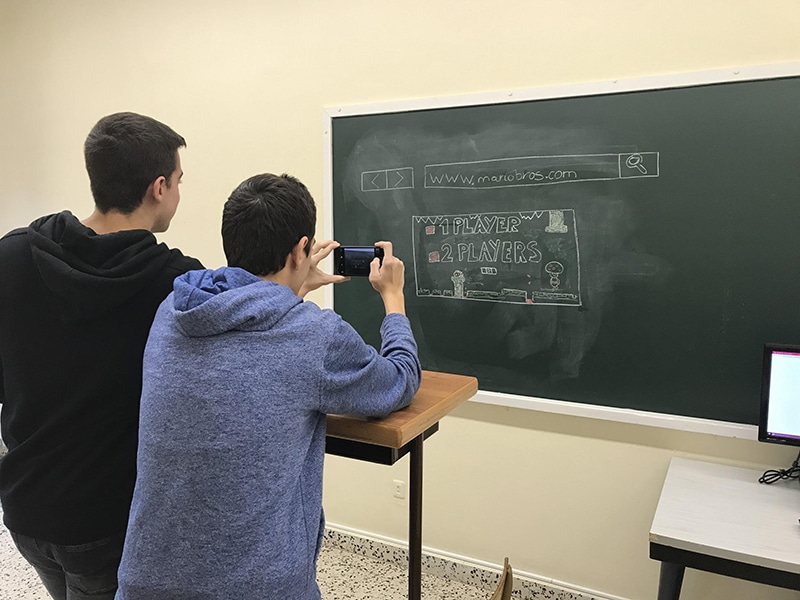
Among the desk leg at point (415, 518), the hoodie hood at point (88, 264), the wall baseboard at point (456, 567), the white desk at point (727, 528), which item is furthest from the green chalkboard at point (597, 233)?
the hoodie hood at point (88, 264)

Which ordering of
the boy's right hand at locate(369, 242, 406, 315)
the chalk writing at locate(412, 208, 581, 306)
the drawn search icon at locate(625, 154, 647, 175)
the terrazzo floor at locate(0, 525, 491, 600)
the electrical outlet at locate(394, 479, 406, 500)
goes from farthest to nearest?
1. the electrical outlet at locate(394, 479, 406, 500)
2. the terrazzo floor at locate(0, 525, 491, 600)
3. the chalk writing at locate(412, 208, 581, 306)
4. the drawn search icon at locate(625, 154, 647, 175)
5. the boy's right hand at locate(369, 242, 406, 315)

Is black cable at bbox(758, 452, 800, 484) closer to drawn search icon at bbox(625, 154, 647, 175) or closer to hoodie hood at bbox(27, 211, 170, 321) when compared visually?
drawn search icon at bbox(625, 154, 647, 175)

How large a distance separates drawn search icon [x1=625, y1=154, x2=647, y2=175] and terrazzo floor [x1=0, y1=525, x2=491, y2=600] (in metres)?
1.75

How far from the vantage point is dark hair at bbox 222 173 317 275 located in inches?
41.6

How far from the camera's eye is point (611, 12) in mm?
2027

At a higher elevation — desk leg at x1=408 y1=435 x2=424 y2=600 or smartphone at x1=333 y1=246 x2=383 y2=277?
smartphone at x1=333 y1=246 x2=383 y2=277

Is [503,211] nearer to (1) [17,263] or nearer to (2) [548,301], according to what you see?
(2) [548,301]

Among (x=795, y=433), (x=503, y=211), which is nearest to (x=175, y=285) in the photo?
(x=503, y=211)

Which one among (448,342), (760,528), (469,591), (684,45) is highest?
(684,45)

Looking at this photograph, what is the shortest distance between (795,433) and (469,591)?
1.40 metres

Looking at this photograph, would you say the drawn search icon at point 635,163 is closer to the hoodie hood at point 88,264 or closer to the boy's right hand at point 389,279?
the boy's right hand at point 389,279

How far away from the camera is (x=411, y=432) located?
99 centimetres

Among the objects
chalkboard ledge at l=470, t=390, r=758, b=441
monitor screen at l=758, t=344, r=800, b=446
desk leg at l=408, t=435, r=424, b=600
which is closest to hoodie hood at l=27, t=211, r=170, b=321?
desk leg at l=408, t=435, r=424, b=600

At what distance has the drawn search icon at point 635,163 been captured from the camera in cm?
201
